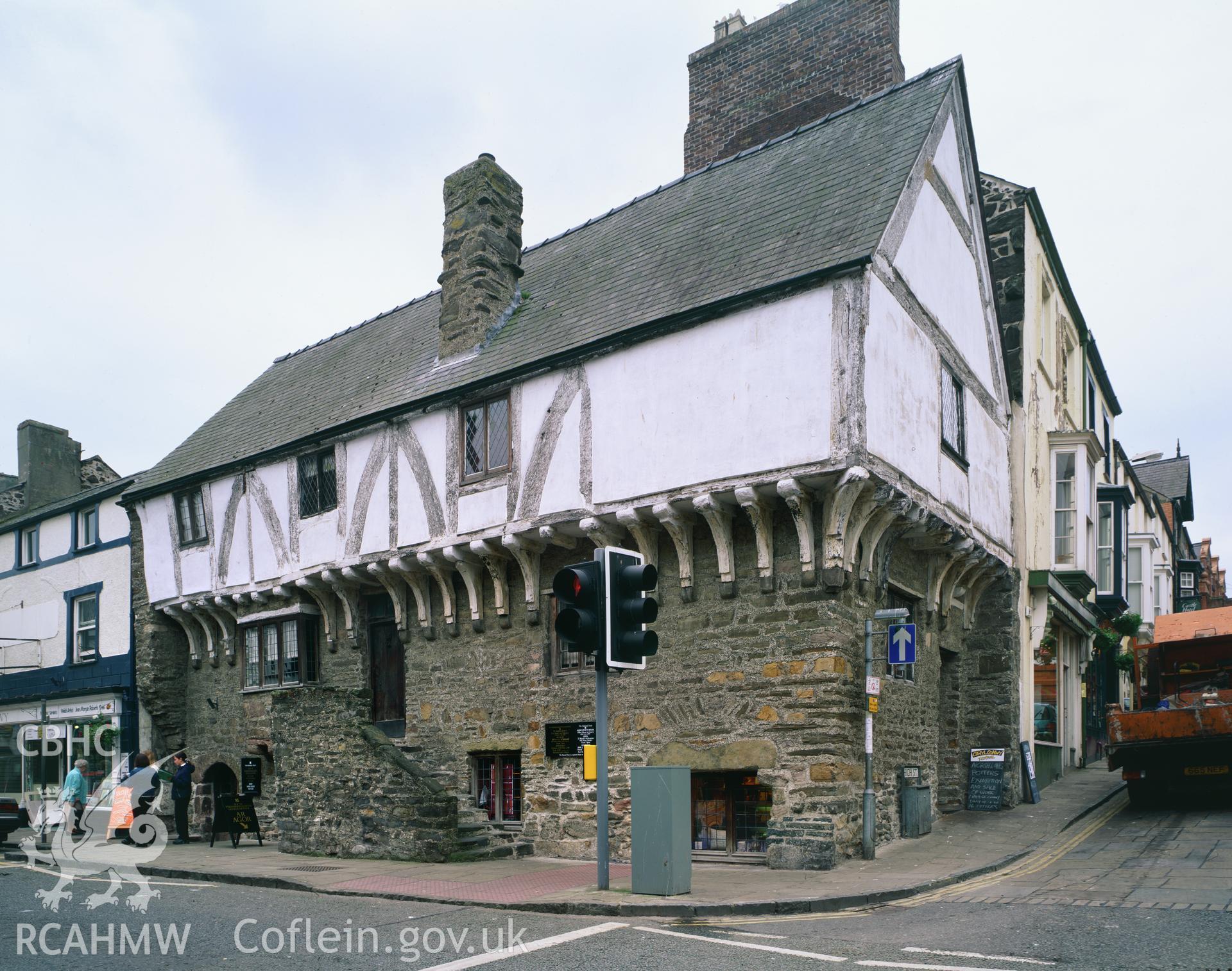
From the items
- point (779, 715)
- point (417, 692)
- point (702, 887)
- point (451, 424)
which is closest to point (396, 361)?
point (451, 424)

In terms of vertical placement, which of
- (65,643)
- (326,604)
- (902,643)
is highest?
(326,604)

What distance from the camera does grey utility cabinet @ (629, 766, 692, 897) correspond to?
9633mm

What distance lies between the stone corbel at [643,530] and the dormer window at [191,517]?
1046 centimetres

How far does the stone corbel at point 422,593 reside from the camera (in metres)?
16.6

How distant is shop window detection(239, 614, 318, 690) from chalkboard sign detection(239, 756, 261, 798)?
Result: 1.29m

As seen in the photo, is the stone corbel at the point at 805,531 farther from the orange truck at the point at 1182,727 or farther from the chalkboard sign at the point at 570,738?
the orange truck at the point at 1182,727

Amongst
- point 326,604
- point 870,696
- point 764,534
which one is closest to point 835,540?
point 764,534

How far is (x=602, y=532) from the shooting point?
46.1 ft

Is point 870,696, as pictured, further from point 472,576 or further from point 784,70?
point 784,70

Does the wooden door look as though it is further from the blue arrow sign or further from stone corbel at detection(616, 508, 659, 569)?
the blue arrow sign

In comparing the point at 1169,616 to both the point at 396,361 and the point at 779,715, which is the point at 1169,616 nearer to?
the point at 779,715

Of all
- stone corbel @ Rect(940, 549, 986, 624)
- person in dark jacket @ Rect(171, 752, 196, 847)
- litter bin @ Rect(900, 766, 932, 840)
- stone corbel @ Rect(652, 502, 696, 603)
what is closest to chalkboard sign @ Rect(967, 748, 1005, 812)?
stone corbel @ Rect(940, 549, 986, 624)

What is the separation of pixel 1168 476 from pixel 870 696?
3919cm

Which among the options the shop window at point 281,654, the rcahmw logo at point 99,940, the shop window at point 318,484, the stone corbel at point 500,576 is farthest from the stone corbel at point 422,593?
the rcahmw logo at point 99,940
